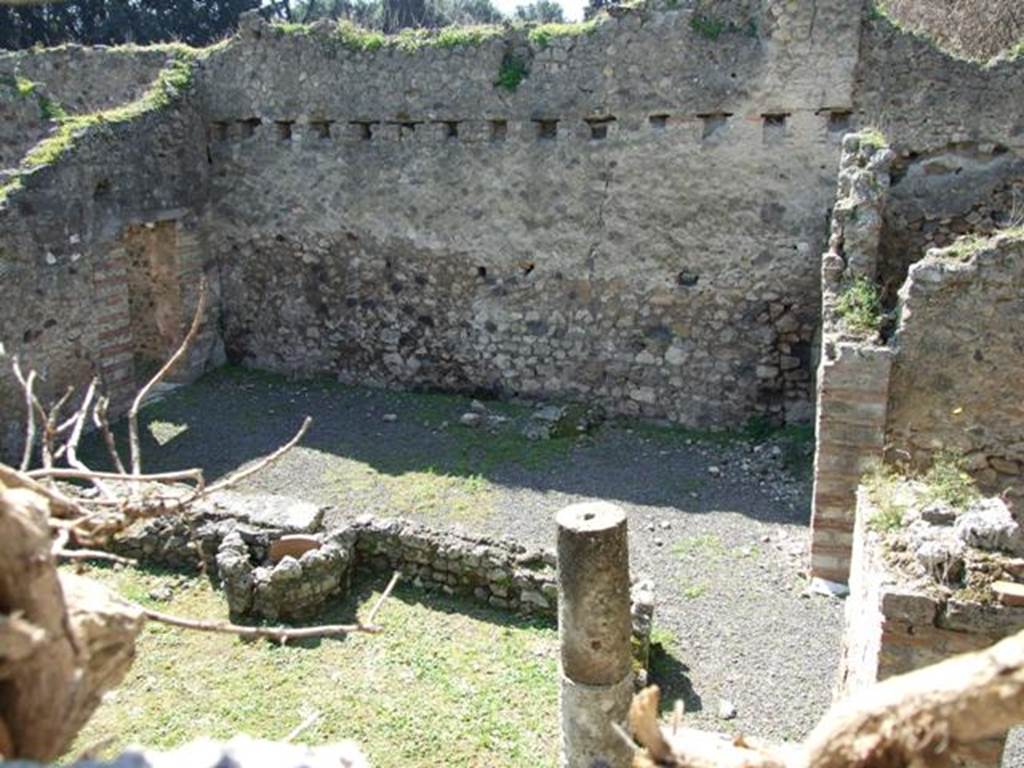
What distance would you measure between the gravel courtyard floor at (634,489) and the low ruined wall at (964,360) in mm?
1524

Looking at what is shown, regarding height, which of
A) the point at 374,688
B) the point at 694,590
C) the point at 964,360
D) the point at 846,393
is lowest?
the point at 374,688

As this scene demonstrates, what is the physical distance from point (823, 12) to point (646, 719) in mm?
8849

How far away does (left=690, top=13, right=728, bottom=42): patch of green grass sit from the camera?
10.0 meters

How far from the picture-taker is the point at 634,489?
9.64 meters

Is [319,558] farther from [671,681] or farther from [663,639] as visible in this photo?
[671,681]

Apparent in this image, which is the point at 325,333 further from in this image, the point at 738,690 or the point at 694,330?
the point at 738,690

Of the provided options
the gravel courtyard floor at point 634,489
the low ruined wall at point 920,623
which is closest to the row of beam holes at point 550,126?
the gravel courtyard floor at point 634,489

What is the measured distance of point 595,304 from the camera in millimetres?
11305

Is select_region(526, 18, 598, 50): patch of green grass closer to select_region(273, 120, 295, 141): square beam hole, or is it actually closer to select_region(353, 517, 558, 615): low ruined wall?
select_region(273, 120, 295, 141): square beam hole

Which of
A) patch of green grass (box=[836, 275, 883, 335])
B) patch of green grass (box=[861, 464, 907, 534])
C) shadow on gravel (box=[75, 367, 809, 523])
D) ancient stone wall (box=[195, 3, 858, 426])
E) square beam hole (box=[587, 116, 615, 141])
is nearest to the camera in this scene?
patch of green grass (box=[861, 464, 907, 534])

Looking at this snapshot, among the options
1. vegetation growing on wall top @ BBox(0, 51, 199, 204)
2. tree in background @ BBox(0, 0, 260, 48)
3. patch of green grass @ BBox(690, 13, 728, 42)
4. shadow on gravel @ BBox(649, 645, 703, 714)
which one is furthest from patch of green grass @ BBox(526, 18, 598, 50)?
tree in background @ BBox(0, 0, 260, 48)

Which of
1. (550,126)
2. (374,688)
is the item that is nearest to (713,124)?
(550,126)

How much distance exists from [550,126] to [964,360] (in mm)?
5598

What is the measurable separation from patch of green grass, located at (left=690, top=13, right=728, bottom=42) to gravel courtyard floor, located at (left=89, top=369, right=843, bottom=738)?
4.19 m
